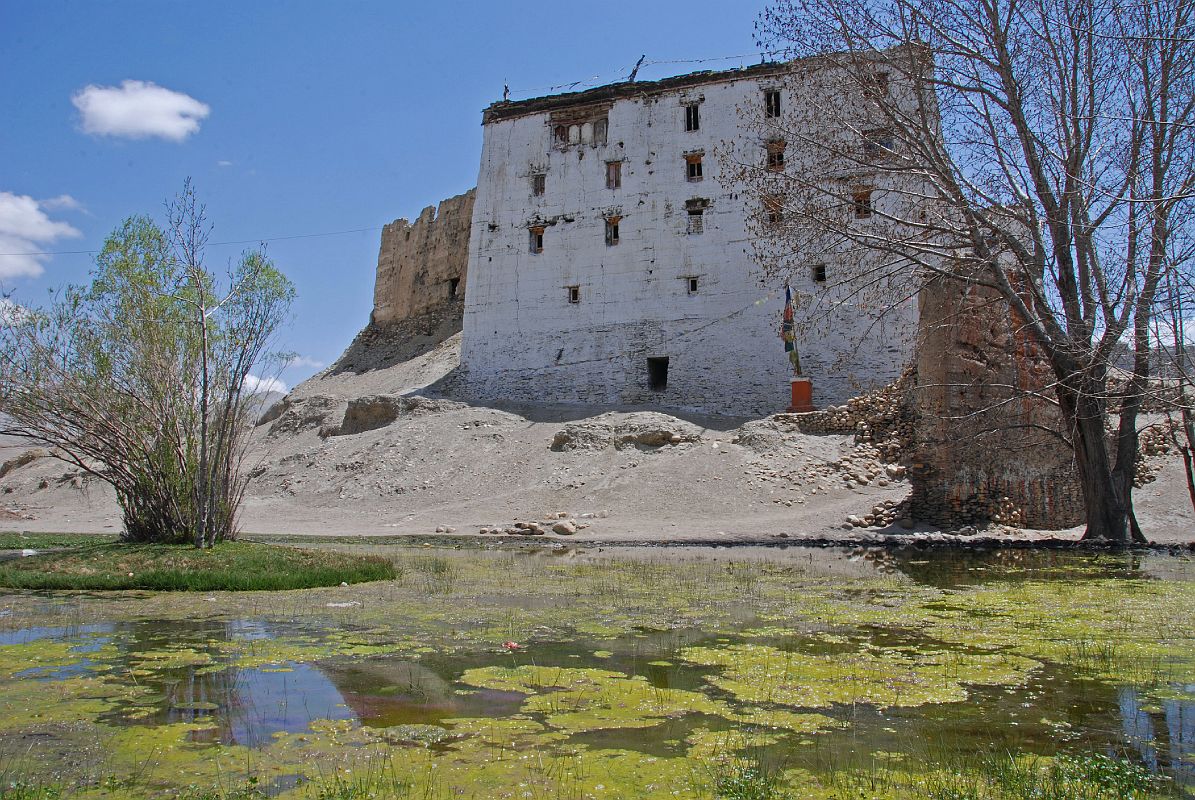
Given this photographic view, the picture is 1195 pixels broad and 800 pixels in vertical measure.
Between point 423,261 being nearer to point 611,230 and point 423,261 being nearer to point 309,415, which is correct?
point 309,415

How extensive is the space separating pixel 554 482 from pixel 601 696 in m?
20.7

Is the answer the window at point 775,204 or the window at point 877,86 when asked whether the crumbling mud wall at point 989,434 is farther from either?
the window at point 877,86

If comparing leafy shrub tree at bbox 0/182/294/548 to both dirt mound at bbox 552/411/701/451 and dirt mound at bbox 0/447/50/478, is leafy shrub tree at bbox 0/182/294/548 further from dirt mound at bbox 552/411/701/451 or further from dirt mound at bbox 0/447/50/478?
dirt mound at bbox 0/447/50/478

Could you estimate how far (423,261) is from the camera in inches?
1977

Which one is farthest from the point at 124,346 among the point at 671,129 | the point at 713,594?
the point at 671,129

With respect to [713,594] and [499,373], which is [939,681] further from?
[499,373]

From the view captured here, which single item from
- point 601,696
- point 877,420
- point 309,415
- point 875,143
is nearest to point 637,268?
point 877,420

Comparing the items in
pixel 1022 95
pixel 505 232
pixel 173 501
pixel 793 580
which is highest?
pixel 505 232

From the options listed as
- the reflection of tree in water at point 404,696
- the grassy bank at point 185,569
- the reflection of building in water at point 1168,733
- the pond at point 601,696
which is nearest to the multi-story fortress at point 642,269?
the grassy bank at point 185,569

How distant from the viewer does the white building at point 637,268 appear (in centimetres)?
3366

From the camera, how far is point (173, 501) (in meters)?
13.6

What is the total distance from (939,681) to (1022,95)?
1201 centimetres

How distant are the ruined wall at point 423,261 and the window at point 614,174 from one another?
42.5ft

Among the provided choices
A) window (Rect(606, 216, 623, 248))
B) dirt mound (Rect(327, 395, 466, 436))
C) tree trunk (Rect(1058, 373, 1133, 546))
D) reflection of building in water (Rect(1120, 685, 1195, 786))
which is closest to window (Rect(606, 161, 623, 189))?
window (Rect(606, 216, 623, 248))
